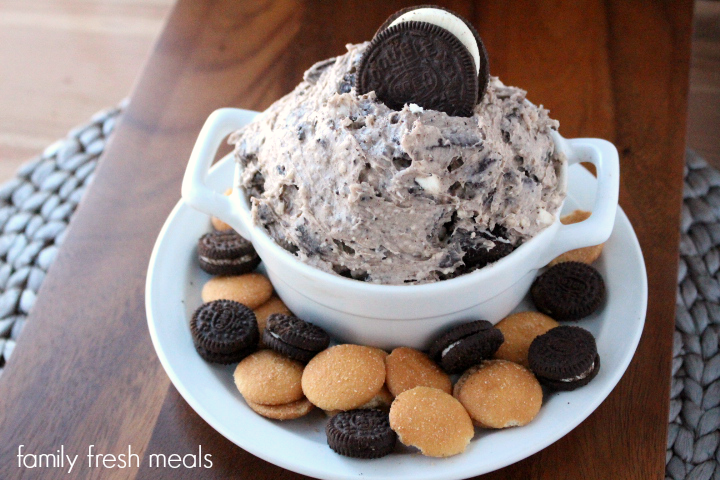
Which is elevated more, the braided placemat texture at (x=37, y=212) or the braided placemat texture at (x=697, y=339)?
the braided placemat texture at (x=37, y=212)

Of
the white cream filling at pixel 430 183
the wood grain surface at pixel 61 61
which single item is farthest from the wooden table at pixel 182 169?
the wood grain surface at pixel 61 61

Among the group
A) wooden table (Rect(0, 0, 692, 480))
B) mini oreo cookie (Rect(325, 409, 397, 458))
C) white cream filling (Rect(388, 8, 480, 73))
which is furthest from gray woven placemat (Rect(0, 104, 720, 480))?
white cream filling (Rect(388, 8, 480, 73))

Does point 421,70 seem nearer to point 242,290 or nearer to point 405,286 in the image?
point 405,286

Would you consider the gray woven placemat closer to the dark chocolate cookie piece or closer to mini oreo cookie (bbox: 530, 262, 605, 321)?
mini oreo cookie (bbox: 530, 262, 605, 321)

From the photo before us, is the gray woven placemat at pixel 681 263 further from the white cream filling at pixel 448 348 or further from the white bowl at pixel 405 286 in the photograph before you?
the white cream filling at pixel 448 348

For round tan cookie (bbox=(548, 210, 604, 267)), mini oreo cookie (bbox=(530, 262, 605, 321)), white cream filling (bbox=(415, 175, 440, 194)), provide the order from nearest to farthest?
white cream filling (bbox=(415, 175, 440, 194))
mini oreo cookie (bbox=(530, 262, 605, 321))
round tan cookie (bbox=(548, 210, 604, 267))

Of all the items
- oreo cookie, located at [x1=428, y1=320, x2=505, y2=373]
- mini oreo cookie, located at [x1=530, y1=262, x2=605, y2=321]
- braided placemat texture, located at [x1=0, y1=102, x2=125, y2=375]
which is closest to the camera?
oreo cookie, located at [x1=428, y1=320, x2=505, y2=373]
